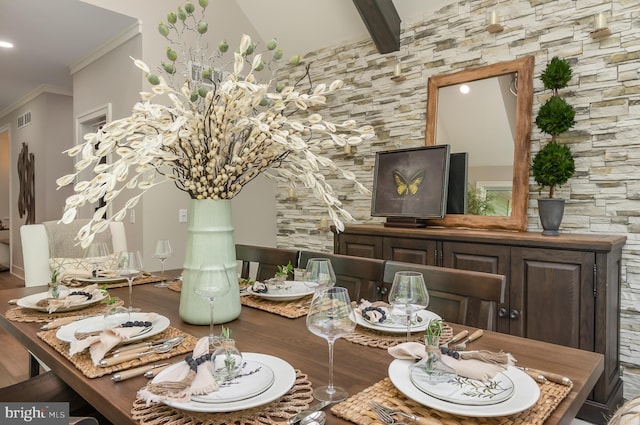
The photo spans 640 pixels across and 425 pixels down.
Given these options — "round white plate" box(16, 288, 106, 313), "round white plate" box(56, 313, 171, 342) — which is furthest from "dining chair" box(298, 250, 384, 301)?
"round white plate" box(16, 288, 106, 313)

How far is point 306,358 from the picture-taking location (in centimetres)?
104

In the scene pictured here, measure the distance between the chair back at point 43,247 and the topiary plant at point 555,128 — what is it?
8.14ft

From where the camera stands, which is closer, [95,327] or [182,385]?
[182,385]

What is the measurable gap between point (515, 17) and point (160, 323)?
9.00 ft

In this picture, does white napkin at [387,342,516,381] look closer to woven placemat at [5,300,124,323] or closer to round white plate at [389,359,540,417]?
round white plate at [389,359,540,417]

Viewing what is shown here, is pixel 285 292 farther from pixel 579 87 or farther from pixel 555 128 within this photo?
pixel 579 87

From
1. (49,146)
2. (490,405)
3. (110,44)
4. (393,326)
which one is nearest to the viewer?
(490,405)

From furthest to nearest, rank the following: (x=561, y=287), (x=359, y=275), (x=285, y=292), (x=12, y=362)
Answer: (x=12, y=362) < (x=561, y=287) < (x=359, y=275) < (x=285, y=292)

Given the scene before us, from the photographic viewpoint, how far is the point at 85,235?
1.03 m

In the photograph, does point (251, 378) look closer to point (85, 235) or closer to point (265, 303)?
point (85, 235)

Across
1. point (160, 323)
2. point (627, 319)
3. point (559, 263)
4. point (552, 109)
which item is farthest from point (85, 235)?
point (627, 319)

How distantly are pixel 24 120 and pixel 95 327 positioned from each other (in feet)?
21.0

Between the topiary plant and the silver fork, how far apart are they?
1.98 metres

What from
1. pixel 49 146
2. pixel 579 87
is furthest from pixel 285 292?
pixel 49 146
